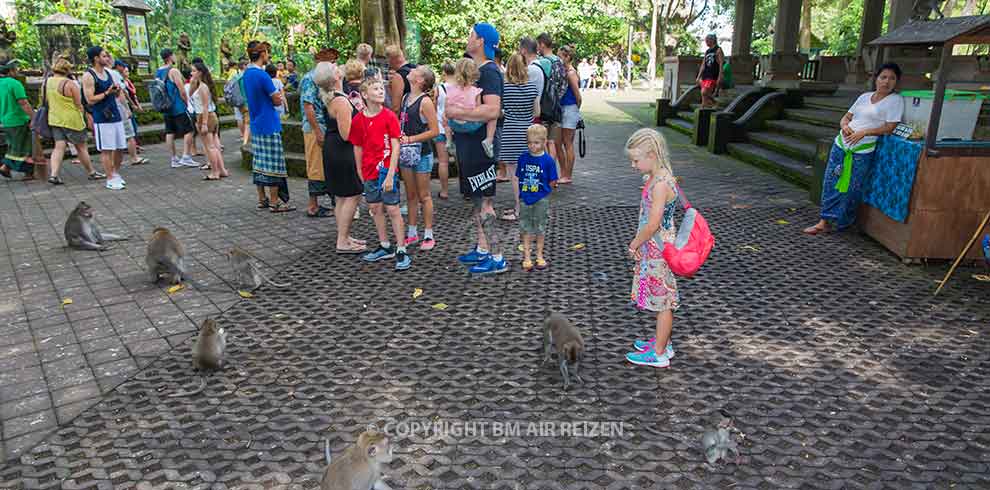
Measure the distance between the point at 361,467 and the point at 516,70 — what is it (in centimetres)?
532

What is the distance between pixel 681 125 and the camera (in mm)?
17344

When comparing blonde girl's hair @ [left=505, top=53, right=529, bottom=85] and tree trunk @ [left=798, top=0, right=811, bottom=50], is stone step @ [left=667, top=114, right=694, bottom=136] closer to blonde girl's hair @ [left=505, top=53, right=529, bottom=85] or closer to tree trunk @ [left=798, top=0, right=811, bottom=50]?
blonde girl's hair @ [left=505, top=53, right=529, bottom=85]

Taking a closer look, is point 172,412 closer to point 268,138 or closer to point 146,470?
point 146,470

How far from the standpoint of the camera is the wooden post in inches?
234

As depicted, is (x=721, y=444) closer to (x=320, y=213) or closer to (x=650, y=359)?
(x=650, y=359)

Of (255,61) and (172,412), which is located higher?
(255,61)

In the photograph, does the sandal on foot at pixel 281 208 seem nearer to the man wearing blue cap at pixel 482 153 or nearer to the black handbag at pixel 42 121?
the man wearing blue cap at pixel 482 153

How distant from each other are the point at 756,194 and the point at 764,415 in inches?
258

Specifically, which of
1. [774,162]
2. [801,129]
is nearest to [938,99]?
[774,162]

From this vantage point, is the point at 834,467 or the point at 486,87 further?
the point at 486,87

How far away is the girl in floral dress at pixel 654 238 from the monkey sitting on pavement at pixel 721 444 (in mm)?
971

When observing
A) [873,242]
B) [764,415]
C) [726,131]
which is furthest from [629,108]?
[764,415]

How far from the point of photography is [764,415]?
3.79 metres

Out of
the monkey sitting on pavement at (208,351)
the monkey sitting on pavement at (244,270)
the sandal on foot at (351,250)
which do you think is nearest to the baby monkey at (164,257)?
the monkey sitting on pavement at (244,270)
